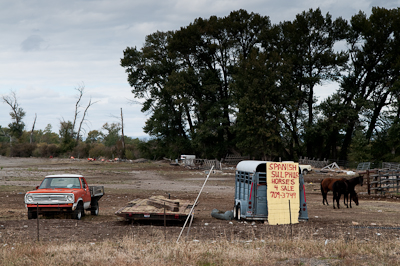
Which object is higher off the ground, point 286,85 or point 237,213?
point 286,85

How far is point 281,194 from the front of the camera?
16.0 metres

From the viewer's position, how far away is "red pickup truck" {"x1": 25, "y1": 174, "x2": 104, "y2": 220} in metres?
16.2

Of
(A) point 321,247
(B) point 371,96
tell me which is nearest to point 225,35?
(B) point 371,96

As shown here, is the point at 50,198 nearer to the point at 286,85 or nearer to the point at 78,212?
the point at 78,212

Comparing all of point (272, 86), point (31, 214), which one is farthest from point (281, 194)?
point (272, 86)

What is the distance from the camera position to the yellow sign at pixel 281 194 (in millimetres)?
15867

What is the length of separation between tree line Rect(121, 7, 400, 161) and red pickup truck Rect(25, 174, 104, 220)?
137 feet

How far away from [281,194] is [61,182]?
888 centimetres

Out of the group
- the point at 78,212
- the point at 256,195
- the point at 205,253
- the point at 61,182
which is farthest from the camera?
the point at 61,182

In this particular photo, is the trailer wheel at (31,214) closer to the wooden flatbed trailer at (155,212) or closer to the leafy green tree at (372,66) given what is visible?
the wooden flatbed trailer at (155,212)

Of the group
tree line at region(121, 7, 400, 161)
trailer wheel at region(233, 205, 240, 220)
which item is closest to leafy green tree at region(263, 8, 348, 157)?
tree line at region(121, 7, 400, 161)

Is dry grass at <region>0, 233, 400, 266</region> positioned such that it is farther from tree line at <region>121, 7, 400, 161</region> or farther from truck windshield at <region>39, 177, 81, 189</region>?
tree line at <region>121, 7, 400, 161</region>

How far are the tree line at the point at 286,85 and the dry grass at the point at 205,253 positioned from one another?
47.2 metres

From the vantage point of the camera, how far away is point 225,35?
6762 cm
